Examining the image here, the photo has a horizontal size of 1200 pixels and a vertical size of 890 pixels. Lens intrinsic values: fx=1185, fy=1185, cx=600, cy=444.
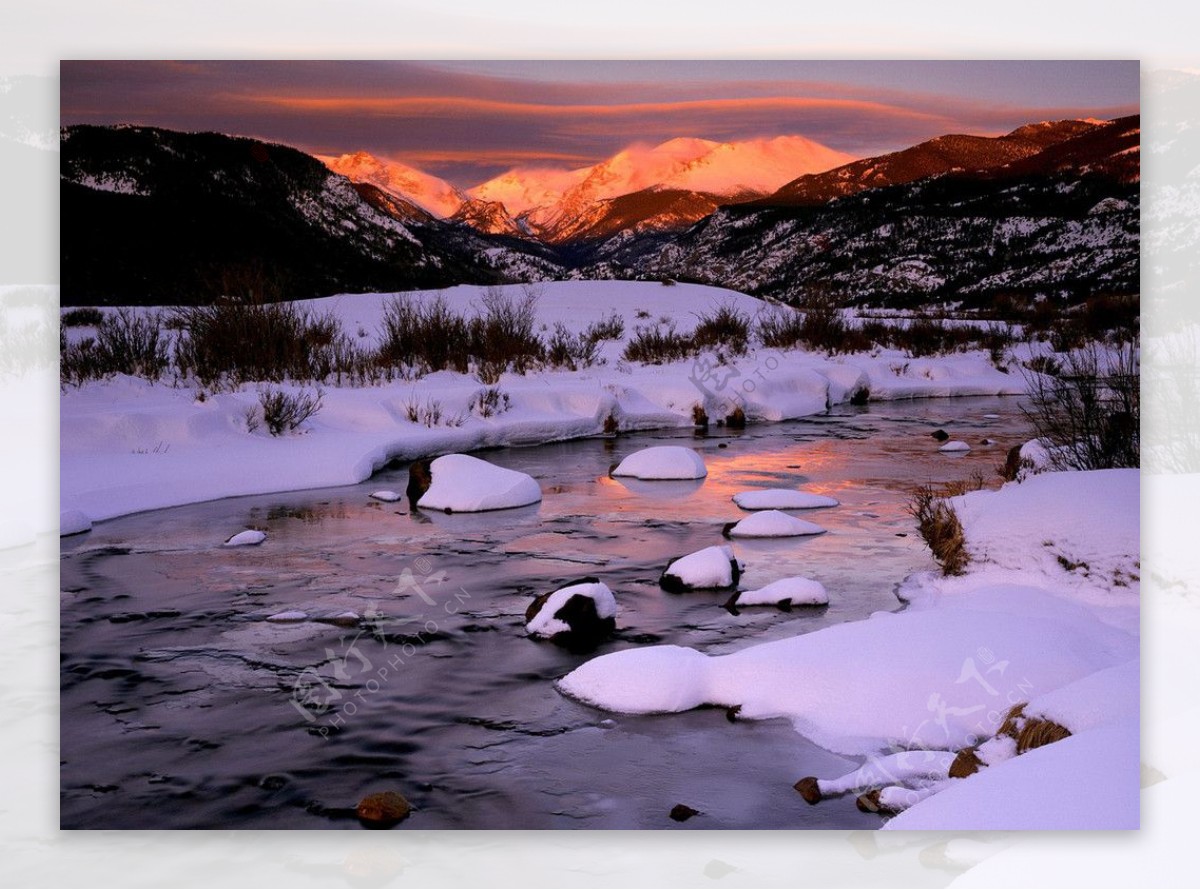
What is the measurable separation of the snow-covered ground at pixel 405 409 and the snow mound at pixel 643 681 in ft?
8.79

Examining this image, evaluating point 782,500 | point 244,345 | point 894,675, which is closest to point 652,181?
point 782,500

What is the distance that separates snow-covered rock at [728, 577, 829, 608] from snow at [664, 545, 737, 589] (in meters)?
0.25

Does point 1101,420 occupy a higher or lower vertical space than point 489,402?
lower

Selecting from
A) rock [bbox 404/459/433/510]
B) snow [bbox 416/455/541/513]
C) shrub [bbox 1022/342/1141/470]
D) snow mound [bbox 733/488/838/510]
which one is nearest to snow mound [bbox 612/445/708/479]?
snow mound [bbox 733/488/838/510]

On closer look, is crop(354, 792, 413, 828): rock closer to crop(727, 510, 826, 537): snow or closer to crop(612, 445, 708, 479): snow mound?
crop(727, 510, 826, 537): snow

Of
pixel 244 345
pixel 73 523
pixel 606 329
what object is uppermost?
pixel 606 329

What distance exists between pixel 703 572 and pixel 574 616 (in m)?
0.98

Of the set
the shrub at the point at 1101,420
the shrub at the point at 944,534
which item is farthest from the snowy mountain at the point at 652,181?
the shrub at the point at 944,534

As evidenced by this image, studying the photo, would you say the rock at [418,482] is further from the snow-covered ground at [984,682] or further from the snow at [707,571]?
the snow-covered ground at [984,682]

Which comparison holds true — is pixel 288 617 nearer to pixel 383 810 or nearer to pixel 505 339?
pixel 383 810

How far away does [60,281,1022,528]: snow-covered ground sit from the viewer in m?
7.43

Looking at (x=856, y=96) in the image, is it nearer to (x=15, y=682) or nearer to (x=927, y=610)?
(x=927, y=610)

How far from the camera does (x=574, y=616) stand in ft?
17.0

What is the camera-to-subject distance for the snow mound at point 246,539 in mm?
6789
